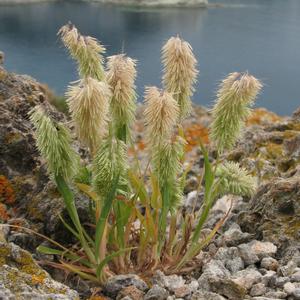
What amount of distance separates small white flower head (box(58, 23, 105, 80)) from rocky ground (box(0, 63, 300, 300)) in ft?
5.47

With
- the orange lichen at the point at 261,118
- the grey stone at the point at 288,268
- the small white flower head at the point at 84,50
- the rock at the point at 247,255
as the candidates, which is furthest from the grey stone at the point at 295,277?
the orange lichen at the point at 261,118

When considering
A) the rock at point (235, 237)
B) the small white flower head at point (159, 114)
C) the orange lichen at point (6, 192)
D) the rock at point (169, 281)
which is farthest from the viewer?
the orange lichen at point (6, 192)

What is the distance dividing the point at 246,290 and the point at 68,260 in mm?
1963

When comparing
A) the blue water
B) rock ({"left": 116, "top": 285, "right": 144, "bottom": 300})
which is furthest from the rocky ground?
Result: the blue water

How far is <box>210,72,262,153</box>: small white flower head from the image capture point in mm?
4586

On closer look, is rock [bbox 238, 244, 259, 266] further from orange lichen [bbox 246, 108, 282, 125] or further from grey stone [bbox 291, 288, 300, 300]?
orange lichen [bbox 246, 108, 282, 125]

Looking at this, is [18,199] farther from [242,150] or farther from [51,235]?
[242,150]

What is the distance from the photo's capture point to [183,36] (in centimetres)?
6550

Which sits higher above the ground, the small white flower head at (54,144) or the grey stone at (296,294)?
the small white flower head at (54,144)

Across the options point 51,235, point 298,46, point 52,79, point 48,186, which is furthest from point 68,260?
point 298,46

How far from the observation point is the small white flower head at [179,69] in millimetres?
4891

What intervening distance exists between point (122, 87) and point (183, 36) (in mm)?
62550

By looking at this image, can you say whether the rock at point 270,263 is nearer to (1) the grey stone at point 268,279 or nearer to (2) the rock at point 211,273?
(1) the grey stone at point 268,279

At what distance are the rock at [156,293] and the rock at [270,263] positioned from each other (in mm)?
1182
